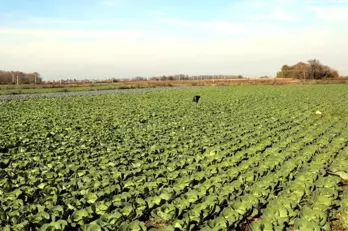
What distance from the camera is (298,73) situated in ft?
257

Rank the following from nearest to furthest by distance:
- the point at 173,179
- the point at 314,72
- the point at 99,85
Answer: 1. the point at 173,179
2. the point at 99,85
3. the point at 314,72

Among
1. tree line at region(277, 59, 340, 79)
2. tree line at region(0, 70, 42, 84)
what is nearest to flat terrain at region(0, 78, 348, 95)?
tree line at region(0, 70, 42, 84)

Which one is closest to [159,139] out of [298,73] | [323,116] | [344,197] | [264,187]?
[264,187]

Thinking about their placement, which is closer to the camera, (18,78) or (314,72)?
(18,78)

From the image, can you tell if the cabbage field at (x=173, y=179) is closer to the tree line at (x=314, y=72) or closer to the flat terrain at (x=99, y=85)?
the flat terrain at (x=99, y=85)

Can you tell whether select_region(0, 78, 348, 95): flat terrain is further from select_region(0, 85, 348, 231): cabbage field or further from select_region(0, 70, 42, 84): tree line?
select_region(0, 85, 348, 231): cabbage field

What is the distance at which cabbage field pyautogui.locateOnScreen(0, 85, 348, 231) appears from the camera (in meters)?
4.77

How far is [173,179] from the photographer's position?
258 inches

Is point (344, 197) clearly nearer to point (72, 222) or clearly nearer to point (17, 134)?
point (72, 222)

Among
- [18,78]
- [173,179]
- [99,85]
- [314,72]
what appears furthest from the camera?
[314,72]

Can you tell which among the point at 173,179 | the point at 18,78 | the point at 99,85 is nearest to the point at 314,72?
→ the point at 99,85

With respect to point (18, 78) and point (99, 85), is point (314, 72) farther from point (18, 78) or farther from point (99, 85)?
point (18, 78)

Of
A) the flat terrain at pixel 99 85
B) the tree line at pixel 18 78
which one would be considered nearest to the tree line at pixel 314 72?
the flat terrain at pixel 99 85

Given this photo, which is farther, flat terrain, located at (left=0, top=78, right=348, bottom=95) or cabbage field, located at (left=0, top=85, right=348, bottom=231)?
flat terrain, located at (left=0, top=78, right=348, bottom=95)
